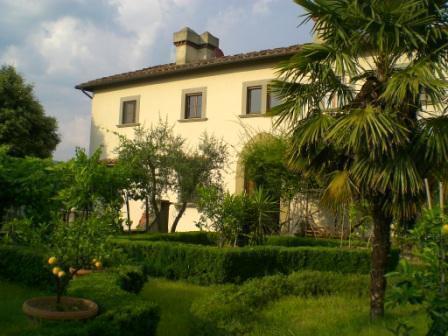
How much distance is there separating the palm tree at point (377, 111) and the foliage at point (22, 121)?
Answer: 61.2 feet

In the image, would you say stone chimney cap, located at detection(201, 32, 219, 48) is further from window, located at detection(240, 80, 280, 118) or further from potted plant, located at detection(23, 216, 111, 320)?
potted plant, located at detection(23, 216, 111, 320)

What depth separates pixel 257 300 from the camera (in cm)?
757

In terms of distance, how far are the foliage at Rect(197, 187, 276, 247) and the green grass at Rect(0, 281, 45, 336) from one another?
4.52 meters

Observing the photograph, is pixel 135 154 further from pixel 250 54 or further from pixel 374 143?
pixel 374 143

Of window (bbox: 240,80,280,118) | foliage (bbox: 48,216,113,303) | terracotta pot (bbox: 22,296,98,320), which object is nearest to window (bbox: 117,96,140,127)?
window (bbox: 240,80,280,118)

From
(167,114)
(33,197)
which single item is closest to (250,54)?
(167,114)

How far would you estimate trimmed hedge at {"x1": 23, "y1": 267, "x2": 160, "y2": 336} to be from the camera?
14.7 feet

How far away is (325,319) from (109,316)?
3.21 meters

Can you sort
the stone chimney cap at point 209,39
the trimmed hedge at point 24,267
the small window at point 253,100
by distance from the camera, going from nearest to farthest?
1. the trimmed hedge at point 24,267
2. the small window at point 253,100
3. the stone chimney cap at point 209,39

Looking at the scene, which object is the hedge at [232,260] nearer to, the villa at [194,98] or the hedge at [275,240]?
the hedge at [275,240]

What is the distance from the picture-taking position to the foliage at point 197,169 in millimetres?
16141

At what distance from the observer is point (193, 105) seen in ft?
66.6

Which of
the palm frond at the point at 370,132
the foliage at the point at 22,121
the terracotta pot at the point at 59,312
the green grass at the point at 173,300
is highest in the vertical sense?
the foliage at the point at 22,121

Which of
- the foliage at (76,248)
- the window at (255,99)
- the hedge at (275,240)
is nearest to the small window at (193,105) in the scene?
the window at (255,99)
